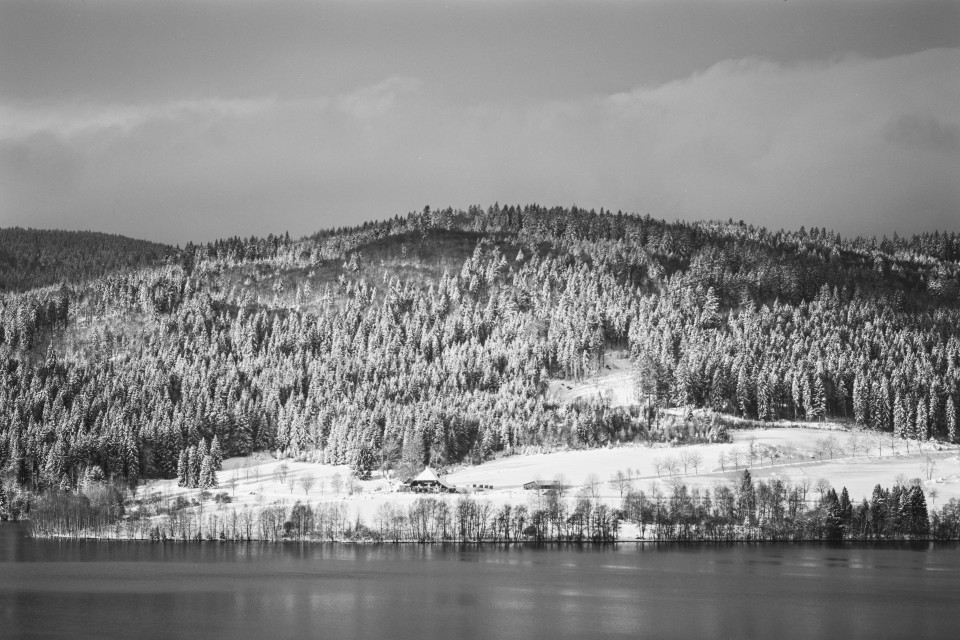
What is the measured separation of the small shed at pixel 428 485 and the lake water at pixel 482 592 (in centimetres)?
2548

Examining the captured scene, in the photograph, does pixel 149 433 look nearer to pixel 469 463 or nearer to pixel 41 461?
pixel 41 461

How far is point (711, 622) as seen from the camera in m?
81.1

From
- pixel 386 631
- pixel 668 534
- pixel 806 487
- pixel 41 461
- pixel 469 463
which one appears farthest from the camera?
pixel 41 461

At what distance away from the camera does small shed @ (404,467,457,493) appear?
15300 cm

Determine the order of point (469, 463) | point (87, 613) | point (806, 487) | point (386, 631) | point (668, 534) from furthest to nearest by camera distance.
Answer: point (469, 463) → point (806, 487) → point (668, 534) → point (87, 613) → point (386, 631)

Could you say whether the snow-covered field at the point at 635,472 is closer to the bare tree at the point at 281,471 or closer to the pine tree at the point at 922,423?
the bare tree at the point at 281,471

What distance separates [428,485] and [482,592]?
60734 mm

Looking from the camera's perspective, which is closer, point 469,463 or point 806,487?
point 806,487

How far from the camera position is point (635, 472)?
15762cm

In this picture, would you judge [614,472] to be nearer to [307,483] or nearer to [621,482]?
[621,482]

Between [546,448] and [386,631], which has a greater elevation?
[546,448]

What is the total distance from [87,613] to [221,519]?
59165mm

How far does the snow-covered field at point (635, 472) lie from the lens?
150m

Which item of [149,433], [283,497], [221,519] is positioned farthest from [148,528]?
[149,433]
